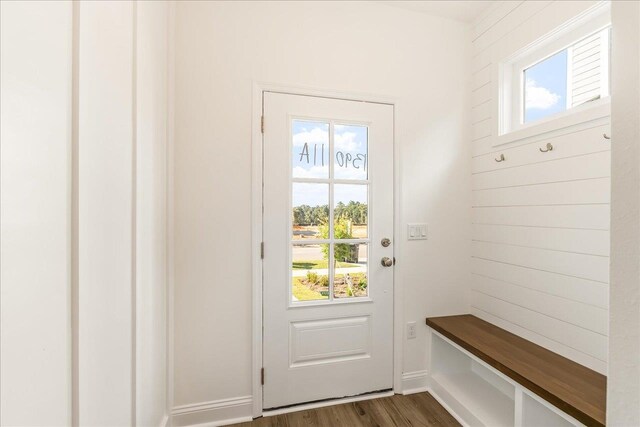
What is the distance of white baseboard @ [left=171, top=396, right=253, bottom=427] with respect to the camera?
165 centimetres

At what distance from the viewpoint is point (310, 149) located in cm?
185


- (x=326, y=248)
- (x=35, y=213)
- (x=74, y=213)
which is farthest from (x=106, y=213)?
(x=326, y=248)

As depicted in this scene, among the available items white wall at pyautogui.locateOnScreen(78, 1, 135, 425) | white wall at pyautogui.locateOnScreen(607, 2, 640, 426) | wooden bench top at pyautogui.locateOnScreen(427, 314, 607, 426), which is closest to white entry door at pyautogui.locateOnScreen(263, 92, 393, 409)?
wooden bench top at pyautogui.locateOnScreen(427, 314, 607, 426)

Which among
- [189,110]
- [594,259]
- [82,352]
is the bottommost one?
[82,352]

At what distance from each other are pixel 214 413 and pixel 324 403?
2.13 ft

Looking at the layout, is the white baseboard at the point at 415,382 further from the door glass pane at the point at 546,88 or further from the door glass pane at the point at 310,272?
the door glass pane at the point at 546,88

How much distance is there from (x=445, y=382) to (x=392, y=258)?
89 cm

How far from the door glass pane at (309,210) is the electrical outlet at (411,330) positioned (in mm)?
840

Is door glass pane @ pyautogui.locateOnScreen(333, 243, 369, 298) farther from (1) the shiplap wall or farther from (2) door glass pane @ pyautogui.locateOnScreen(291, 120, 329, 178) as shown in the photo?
(1) the shiplap wall

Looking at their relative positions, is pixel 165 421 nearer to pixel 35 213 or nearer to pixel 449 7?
pixel 35 213

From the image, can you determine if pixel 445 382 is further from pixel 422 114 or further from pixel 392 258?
pixel 422 114

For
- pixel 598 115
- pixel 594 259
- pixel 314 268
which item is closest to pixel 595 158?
pixel 598 115

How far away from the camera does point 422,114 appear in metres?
2.05

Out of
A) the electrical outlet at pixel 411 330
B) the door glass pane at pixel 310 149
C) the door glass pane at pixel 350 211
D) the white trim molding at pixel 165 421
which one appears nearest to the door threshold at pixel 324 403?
the electrical outlet at pixel 411 330
